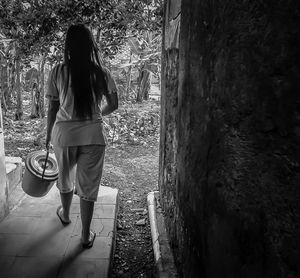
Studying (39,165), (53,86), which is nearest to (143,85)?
(39,165)

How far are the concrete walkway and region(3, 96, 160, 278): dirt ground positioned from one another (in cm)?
20

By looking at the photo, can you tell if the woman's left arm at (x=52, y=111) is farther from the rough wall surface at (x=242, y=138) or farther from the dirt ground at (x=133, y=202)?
the dirt ground at (x=133, y=202)

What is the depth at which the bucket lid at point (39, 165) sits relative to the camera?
124 inches

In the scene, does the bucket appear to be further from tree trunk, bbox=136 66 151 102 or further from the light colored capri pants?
tree trunk, bbox=136 66 151 102

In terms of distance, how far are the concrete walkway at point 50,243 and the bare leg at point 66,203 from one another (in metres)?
0.10

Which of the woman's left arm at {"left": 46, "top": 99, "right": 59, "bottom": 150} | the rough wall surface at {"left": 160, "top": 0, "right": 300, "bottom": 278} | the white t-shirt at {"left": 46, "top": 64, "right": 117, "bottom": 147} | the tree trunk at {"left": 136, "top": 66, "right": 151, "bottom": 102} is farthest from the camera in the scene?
the tree trunk at {"left": 136, "top": 66, "right": 151, "bottom": 102}

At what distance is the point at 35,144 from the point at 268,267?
585 centimetres

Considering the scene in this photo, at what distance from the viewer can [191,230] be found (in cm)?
206

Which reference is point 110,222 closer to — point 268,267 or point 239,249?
point 239,249

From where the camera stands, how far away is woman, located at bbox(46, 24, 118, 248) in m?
2.55

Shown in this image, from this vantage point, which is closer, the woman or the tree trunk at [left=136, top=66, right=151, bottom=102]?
the woman

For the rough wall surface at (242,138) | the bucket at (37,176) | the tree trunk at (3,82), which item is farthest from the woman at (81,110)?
the tree trunk at (3,82)

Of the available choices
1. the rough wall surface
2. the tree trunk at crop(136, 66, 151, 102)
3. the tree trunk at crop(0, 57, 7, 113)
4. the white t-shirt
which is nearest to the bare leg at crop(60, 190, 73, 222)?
the white t-shirt

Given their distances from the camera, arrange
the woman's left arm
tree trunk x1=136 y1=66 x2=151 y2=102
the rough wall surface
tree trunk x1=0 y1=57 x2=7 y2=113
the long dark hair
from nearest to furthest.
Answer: the rough wall surface
the long dark hair
the woman's left arm
tree trunk x1=0 y1=57 x2=7 y2=113
tree trunk x1=136 y1=66 x2=151 y2=102
